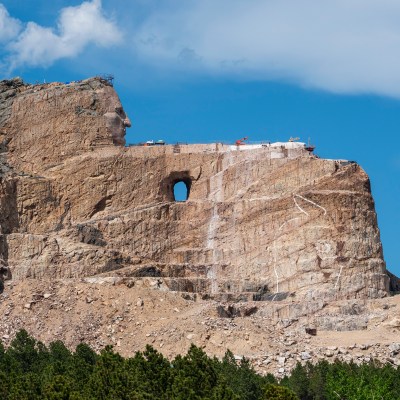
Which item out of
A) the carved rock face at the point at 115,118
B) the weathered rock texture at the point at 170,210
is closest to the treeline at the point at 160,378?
the weathered rock texture at the point at 170,210

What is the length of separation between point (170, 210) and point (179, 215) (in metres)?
0.56

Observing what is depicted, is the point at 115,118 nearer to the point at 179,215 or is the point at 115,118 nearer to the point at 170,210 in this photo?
the point at 170,210

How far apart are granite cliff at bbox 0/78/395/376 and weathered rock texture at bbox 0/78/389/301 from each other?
54 millimetres

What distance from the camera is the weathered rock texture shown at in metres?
106

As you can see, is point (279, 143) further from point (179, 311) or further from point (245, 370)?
point (245, 370)

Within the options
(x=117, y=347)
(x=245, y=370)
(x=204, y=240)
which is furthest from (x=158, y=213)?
(x=245, y=370)

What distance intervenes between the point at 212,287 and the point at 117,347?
847cm

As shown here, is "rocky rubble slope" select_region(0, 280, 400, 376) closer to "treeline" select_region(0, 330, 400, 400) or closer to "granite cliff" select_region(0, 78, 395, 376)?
"granite cliff" select_region(0, 78, 395, 376)

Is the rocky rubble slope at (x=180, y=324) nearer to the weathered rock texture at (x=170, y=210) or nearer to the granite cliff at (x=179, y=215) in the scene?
the granite cliff at (x=179, y=215)

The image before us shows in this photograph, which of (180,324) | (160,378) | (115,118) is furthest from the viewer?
(115,118)

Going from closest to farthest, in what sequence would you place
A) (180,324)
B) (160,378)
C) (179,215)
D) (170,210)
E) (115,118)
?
1. (160,378)
2. (180,324)
3. (170,210)
4. (179,215)
5. (115,118)

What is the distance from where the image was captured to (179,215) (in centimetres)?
11050

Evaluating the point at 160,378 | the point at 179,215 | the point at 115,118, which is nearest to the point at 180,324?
the point at 179,215

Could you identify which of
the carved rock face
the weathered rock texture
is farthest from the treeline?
the carved rock face
